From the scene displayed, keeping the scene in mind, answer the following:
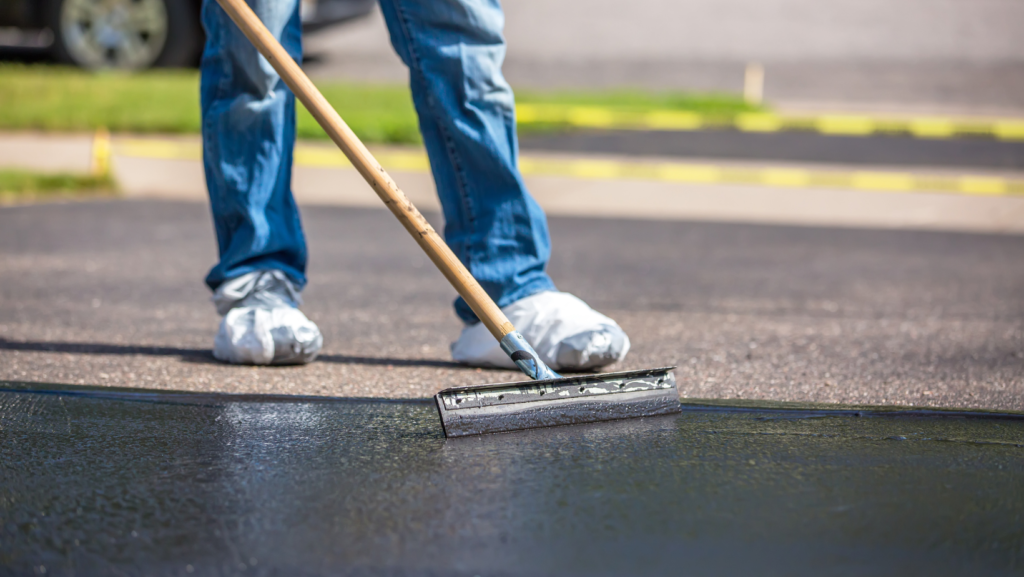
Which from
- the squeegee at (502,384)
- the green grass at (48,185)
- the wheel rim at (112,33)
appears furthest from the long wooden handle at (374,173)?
the wheel rim at (112,33)

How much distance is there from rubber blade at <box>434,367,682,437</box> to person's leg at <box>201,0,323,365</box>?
2.14 ft

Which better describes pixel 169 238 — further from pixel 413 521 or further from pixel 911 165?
pixel 911 165

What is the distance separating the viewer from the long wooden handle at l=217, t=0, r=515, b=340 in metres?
2.00

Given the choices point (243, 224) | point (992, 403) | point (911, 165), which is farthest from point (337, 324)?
point (911, 165)

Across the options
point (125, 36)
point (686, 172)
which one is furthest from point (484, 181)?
point (125, 36)

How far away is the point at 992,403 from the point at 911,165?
4.69 meters

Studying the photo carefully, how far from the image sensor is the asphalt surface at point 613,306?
2297 millimetres

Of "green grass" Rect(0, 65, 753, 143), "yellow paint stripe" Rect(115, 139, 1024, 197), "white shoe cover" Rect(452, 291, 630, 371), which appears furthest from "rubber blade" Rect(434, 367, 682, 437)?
"green grass" Rect(0, 65, 753, 143)

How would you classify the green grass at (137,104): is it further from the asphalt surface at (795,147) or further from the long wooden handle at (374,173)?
the long wooden handle at (374,173)

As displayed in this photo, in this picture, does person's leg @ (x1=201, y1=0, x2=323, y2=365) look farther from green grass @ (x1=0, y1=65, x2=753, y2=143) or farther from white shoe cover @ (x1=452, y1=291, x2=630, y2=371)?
green grass @ (x1=0, y1=65, x2=753, y2=143)

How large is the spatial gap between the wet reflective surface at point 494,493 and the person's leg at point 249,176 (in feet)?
1.36

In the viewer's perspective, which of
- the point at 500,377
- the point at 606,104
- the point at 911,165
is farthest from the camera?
the point at 606,104

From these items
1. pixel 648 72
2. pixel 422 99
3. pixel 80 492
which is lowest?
pixel 648 72

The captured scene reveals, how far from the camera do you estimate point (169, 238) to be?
4.21 m
